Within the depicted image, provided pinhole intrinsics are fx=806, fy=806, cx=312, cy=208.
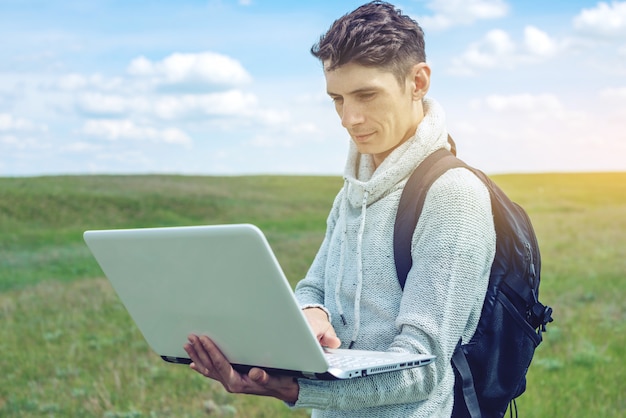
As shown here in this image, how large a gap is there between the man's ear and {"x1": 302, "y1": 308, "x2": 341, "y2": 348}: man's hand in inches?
35.5

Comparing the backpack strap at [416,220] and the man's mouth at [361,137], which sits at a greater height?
the man's mouth at [361,137]

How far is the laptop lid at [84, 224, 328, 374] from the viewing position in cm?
243

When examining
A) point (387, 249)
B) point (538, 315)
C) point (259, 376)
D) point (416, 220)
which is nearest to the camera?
point (259, 376)

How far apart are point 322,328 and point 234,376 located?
39cm

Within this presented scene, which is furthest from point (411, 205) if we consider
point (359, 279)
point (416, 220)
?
point (359, 279)

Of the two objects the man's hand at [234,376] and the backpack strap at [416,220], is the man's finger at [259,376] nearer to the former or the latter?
the man's hand at [234,376]

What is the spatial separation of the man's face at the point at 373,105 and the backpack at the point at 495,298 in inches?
6.8

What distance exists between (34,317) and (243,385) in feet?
35.2

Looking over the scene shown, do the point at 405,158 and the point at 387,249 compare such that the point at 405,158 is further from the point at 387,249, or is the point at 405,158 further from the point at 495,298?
the point at 495,298

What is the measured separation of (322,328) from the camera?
2965mm

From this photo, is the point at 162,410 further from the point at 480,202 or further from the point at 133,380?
the point at 480,202

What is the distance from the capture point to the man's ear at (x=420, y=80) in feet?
9.70

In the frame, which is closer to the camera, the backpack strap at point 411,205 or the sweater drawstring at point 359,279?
the backpack strap at point 411,205

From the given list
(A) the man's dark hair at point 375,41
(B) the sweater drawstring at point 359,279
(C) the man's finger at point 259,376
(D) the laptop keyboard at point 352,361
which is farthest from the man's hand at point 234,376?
(A) the man's dark hair at point 375,41
